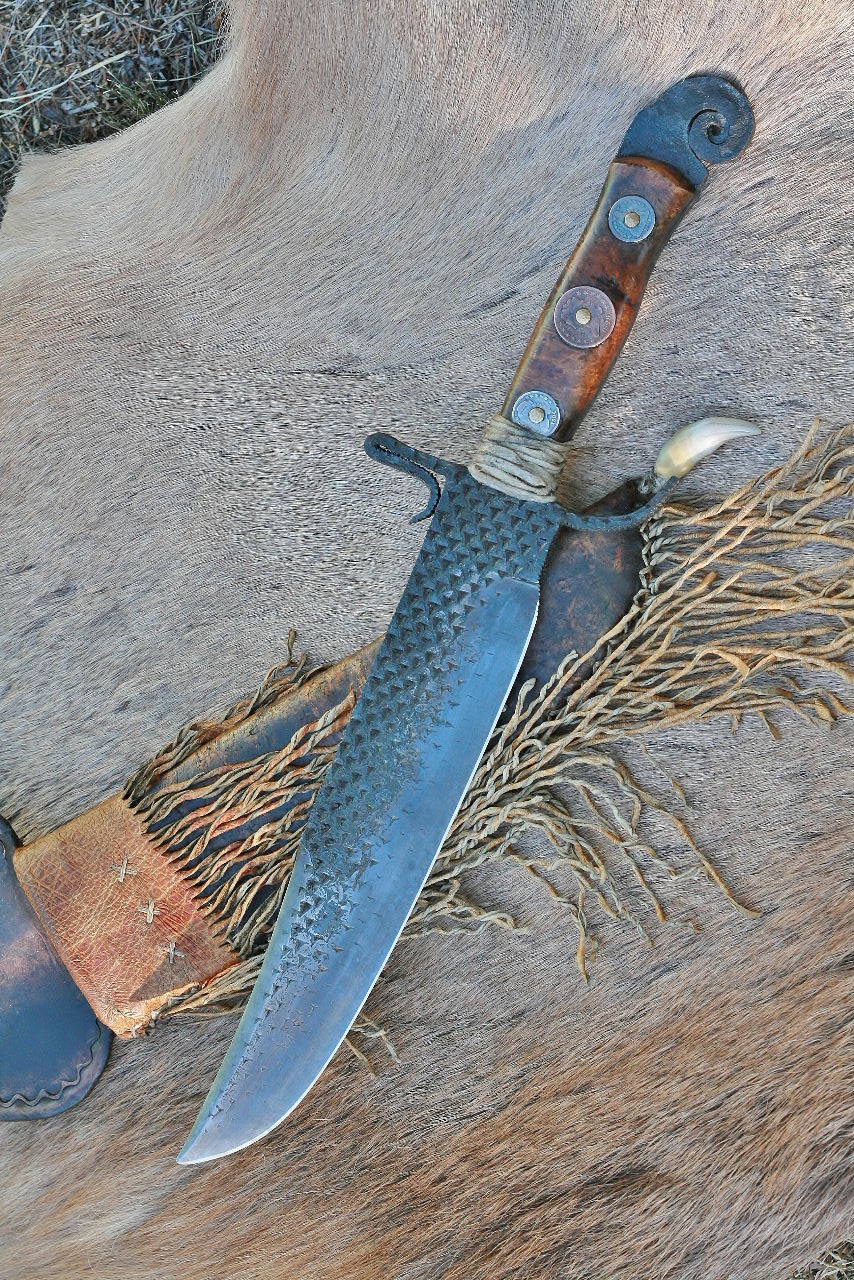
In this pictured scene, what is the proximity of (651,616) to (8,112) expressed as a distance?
130 cm

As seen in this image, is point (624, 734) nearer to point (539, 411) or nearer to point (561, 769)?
point (561, 769)

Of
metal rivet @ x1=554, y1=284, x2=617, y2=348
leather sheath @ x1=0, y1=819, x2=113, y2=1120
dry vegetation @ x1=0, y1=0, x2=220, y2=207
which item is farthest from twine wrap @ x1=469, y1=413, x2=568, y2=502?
dry vegetation @ x1=0, y1=0, x2=220, y2=207

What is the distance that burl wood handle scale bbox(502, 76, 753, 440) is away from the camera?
103 cm

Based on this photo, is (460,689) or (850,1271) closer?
(460,689)

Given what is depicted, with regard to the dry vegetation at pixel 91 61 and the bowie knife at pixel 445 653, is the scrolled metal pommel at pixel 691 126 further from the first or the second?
the dry vegetation at pixel 91 61

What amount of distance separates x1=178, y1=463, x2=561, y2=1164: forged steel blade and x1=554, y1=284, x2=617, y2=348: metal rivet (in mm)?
168

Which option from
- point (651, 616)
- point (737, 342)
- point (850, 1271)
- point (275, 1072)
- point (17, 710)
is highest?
point (737, 342)

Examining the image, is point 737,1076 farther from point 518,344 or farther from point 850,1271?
point 518,344

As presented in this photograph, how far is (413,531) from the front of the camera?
1.18 m

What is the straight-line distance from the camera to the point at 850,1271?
1.56 m

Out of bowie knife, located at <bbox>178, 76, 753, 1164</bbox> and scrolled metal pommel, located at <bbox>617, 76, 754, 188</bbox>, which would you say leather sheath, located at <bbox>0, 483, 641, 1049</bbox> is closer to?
bowie knife, located at <bbox>178, 76, 753, 1164</bbox>

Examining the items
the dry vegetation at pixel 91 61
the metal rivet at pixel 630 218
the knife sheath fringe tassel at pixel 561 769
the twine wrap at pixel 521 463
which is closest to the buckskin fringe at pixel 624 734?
the knife sheath fringe tassel at pixel 561 769

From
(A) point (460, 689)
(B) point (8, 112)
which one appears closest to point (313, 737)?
(A) point (460, 689)

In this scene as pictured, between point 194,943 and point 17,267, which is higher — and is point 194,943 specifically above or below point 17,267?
below
